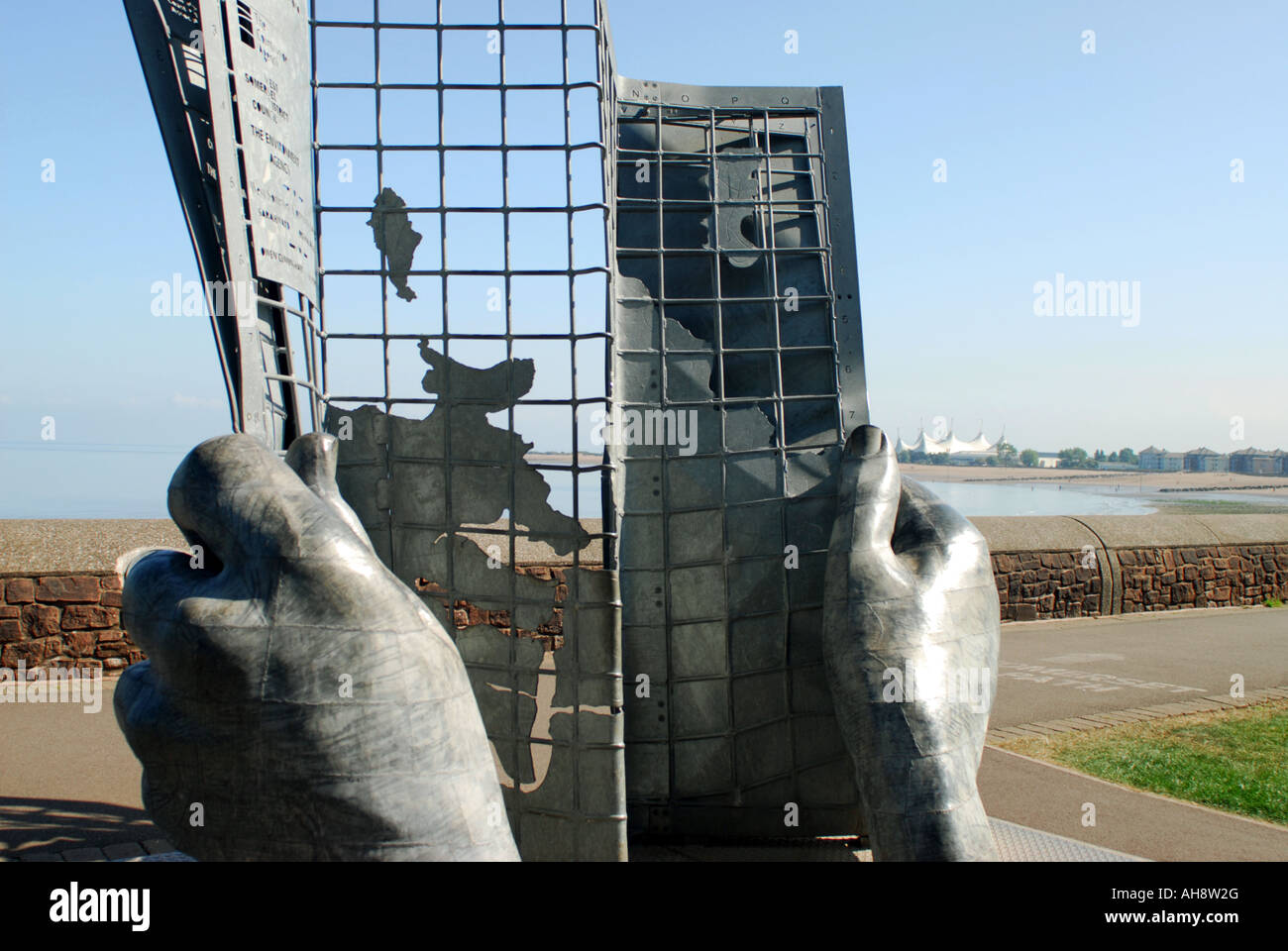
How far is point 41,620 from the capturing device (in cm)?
738

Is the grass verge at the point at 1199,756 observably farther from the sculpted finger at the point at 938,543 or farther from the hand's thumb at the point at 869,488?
the hand's thumb at the point at 869,488

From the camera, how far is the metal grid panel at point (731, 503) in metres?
4.56

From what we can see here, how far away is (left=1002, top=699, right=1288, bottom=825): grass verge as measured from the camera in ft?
19.6

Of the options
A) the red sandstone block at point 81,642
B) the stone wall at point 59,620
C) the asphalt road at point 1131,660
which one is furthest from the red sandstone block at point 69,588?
the asphalt road at point 1131,660

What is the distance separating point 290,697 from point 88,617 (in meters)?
5.87

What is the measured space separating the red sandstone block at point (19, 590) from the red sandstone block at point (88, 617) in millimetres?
251

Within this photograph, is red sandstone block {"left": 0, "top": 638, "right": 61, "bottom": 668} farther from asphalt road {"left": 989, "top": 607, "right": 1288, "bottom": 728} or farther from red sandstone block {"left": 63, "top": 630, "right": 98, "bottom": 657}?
asphalt road {"left": 989, "top": 607, "right": 1288, "bottom": 728}

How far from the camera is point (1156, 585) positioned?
12.2m

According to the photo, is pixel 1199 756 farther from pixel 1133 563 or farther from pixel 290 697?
pixel 290 697

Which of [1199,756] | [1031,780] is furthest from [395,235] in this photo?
[1199,756]

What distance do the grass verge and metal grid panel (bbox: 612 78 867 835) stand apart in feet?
8.73

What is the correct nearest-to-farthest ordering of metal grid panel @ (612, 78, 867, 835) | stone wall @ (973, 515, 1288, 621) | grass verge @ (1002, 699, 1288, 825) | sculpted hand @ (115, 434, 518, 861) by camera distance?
sculpted hand @ (115, 434, 518, 861)
metal grid panel @ (612, 78, 867, 835)
grass verge @ (1002, 699, 1288, 825)
stone wall @ (973, 515, 1288, 621)

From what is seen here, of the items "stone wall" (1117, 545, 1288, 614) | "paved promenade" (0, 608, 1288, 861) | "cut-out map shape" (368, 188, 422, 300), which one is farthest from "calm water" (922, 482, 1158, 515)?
"cut-out map shape" (368, 188, 422, 300)

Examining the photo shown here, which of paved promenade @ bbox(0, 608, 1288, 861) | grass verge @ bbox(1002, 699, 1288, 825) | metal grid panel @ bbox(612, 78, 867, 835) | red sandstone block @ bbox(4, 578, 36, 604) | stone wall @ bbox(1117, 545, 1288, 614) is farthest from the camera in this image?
→ stone wall @ bbox(1117, 545, 1288, 614)
